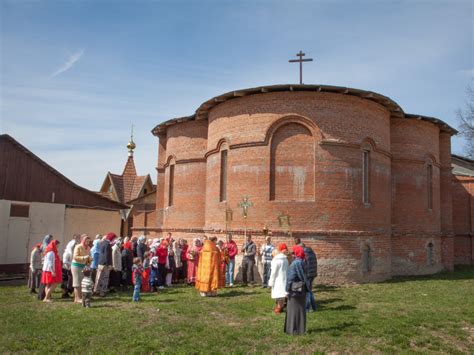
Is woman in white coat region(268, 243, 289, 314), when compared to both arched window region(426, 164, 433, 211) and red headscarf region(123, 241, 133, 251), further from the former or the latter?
arched window region(426, 164, 433, 211)

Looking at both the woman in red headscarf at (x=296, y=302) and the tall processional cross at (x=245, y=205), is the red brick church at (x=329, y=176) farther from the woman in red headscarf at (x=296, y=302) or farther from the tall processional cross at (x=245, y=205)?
the woman in red headscarf at (x=296, y=302)

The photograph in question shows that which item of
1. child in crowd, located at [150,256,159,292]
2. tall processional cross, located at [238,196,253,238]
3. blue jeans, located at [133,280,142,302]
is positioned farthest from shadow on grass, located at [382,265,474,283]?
blue jeans, located at [133,280,142,302]

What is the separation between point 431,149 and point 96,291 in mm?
15316

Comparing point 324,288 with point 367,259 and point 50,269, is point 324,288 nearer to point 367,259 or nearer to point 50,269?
point 367,259

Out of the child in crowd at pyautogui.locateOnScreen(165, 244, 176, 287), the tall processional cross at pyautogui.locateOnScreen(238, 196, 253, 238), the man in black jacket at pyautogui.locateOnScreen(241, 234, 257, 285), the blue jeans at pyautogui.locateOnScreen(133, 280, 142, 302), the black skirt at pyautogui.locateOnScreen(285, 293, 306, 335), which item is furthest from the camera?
the tall processional cross at pyautogui.locateOnScreen(238, 196, 253, 238)

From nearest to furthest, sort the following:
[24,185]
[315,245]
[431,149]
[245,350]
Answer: [245,350] → [315,245] → [24,185] → [431,149]

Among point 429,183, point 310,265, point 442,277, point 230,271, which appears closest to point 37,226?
point 230,271

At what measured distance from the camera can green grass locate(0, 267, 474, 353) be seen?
7.52 m

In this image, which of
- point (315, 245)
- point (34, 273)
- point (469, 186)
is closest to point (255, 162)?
point (315, 245)

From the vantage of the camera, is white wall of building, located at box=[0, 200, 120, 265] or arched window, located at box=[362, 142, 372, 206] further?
white wall of building, located at box=[0, 200, 120, 265]

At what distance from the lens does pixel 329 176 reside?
14.7 metres

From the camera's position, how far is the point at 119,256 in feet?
41.7

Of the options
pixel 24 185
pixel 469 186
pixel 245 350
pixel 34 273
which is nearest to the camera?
pixel 245 350

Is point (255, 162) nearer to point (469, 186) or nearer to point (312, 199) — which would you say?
point (312, 199)
